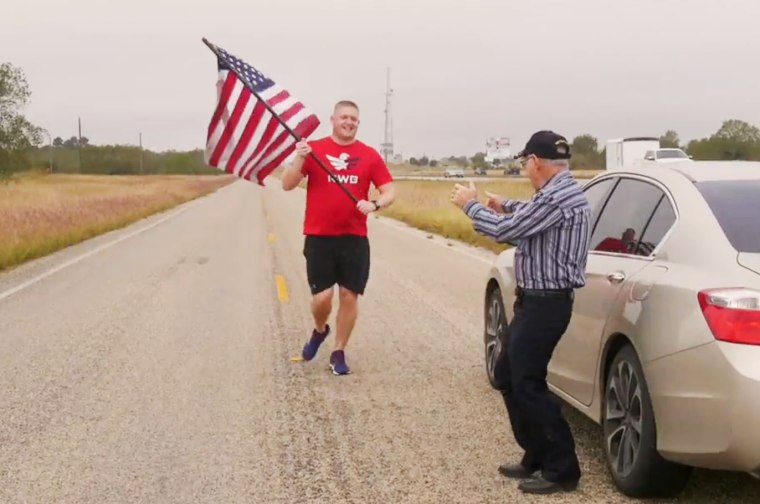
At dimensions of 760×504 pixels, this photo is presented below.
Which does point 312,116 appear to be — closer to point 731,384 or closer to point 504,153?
point 731,384

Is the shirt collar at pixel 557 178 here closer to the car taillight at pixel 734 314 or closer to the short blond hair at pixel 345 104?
the car taillight at pixel 734 314

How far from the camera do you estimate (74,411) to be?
628cm

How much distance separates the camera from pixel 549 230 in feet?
14.6

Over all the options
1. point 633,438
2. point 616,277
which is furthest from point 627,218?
point 633,438

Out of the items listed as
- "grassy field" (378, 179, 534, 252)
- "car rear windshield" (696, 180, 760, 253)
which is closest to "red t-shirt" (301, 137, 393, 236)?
"car rear windshield" (696, 180, 760, 253)

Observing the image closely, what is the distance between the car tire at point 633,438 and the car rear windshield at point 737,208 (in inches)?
26.9

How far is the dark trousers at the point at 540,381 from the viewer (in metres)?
4.52

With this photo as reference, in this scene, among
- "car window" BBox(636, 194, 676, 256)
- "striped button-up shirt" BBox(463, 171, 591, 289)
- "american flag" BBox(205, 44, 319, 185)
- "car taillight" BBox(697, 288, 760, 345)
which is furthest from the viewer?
"american flag" BBox(205, 44, 319, 185)

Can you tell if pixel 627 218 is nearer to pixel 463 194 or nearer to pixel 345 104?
pixel 463 194

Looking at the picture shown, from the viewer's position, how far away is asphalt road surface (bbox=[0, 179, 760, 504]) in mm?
4770

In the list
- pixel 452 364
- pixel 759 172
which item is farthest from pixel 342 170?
pixel 759 172

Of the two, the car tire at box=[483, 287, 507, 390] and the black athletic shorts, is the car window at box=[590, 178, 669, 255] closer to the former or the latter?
the car tire at box=[483, 287, 507, 390]

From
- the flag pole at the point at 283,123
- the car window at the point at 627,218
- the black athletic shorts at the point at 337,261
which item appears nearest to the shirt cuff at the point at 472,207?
the car window at the point at 627,218

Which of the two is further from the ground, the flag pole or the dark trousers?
the flag pole
